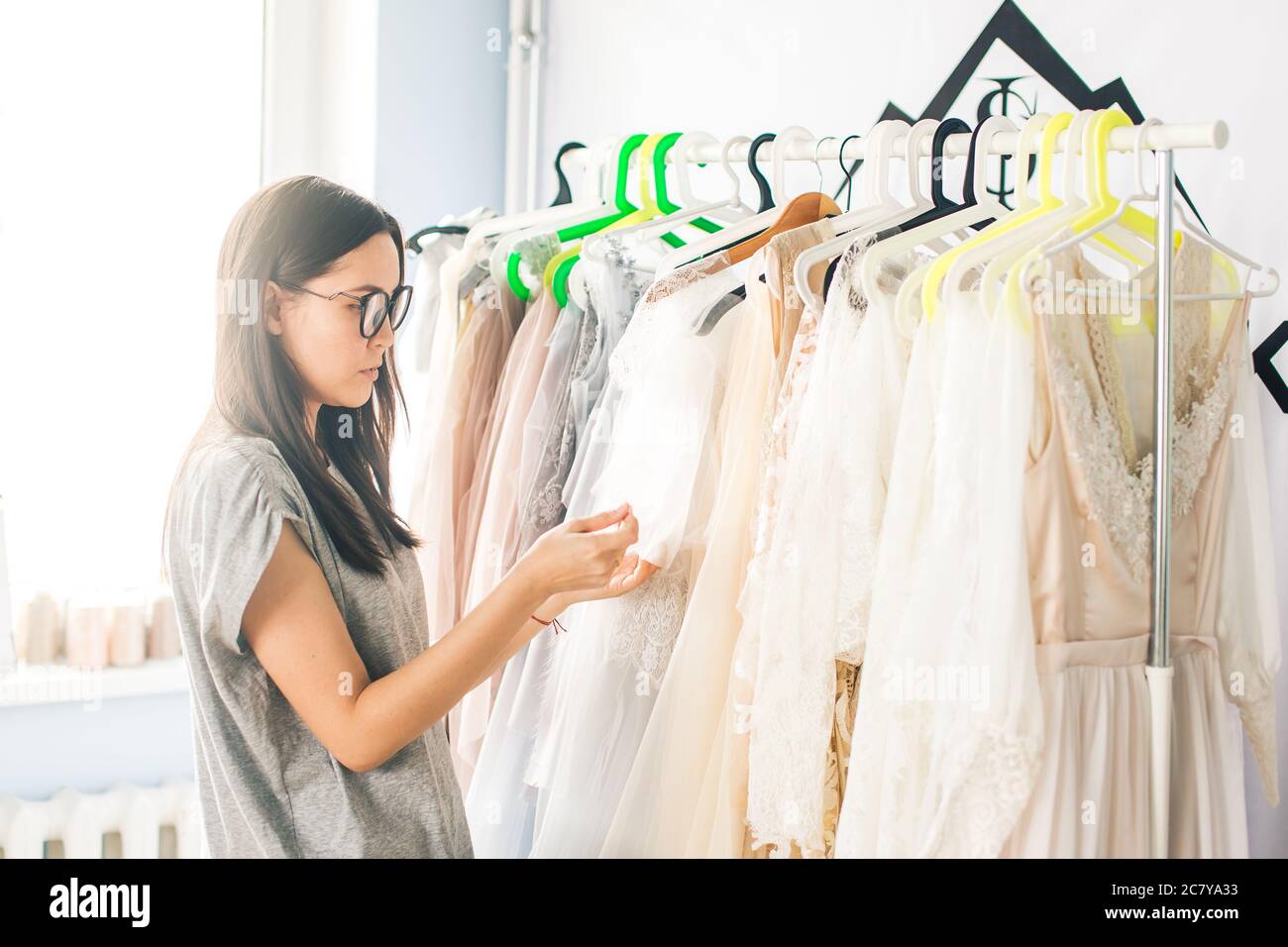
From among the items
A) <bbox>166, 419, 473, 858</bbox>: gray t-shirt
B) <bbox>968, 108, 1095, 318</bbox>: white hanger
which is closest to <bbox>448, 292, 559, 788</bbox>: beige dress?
<bbox>166, 419, 473, 858</bbox>: gray t-shirt

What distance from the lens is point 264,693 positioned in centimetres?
110

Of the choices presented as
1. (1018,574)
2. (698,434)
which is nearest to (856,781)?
(1018,574)

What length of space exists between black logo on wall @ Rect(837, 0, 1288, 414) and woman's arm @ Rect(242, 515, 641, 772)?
0.95 m

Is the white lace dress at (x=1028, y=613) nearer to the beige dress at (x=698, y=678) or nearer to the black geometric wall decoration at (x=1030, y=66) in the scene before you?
the beige dress at (x=698, y=678)

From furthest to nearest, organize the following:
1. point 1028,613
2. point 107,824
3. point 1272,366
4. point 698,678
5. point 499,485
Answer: point 107,824, point 499,485, point 1272,366, point 698,678, point 1028,613

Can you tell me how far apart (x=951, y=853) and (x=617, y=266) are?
817 mm

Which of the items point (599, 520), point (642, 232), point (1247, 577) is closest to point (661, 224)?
point (642, 232)

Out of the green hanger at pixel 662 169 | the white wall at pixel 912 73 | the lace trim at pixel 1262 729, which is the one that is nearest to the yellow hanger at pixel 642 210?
the green hanger at pixel 662 169

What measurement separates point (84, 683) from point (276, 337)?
1.31 meters

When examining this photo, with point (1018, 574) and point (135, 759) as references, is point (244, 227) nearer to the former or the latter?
point (1018, 574)

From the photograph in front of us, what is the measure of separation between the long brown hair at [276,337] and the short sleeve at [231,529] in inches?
1.7

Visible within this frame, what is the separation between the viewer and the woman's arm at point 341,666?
1.04 m

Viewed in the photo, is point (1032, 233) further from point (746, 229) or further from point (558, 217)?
point (558, 217)

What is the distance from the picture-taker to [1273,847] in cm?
141
